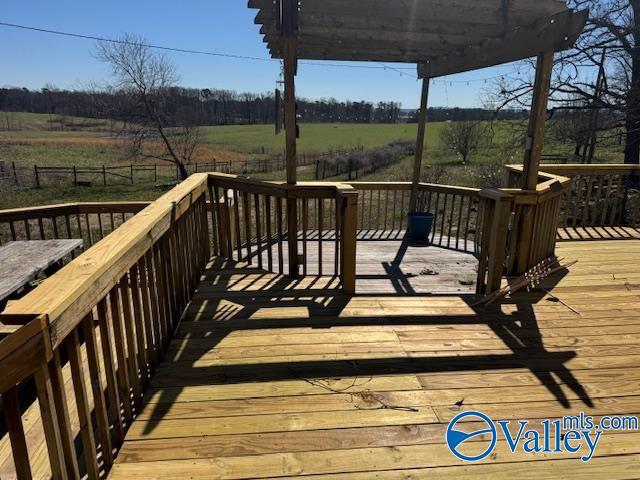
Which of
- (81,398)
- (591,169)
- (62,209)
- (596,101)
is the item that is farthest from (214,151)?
(81,398)

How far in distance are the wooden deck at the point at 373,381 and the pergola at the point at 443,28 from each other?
1.21m

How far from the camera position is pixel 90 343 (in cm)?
154

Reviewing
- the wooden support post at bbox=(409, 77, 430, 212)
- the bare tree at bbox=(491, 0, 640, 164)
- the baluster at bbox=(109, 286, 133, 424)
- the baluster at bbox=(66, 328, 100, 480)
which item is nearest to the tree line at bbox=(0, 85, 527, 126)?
the bare tree at bbox=(491, 0, 640, 164)

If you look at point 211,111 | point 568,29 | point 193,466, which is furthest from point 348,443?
point 211,111

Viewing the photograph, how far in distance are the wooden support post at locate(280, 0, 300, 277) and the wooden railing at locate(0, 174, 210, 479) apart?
3.82ft

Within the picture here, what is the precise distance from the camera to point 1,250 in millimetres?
3385

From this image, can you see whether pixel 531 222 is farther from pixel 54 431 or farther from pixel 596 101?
pixel 596 101

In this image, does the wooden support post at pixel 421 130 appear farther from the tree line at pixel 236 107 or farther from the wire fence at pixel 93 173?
the tree line at pixel 236 107

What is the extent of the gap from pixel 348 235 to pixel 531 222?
5.90ft

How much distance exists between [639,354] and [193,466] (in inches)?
109

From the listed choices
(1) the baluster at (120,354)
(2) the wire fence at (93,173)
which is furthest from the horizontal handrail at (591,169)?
(2) the wire fence at (93,173)

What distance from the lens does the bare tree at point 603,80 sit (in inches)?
407

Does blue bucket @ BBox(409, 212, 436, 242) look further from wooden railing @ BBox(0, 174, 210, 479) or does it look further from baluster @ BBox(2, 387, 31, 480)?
baluster @ BBox(2, 387, 31, 480)

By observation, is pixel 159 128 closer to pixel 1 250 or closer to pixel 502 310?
pixel 1 250
